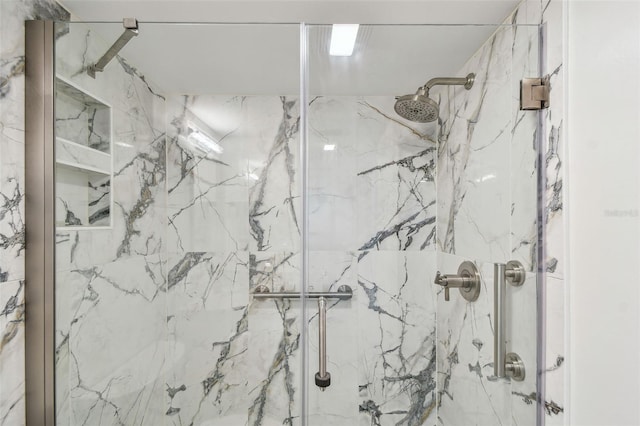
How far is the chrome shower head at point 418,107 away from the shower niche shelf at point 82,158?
936 mm

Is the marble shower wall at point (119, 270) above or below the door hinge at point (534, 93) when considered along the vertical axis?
below

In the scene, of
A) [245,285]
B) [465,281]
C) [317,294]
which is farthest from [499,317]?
[245,285]

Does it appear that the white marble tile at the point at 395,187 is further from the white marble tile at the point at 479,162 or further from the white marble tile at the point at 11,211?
the white marble tile at the point at 11,211

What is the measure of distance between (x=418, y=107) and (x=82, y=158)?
1072mm

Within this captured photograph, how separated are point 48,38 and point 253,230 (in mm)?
837

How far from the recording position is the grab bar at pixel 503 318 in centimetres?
102

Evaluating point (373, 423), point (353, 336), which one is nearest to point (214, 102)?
point (353, 336)

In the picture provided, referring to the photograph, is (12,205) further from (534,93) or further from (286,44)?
(534,93)

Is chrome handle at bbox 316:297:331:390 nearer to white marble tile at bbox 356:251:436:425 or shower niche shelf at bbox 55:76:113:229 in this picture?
white marble tile at bbox 356:251:436:425

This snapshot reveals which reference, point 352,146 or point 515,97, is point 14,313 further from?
point 515,97

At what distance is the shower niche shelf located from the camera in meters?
1.03

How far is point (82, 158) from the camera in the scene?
106cm

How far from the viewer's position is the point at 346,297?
105 centimetres

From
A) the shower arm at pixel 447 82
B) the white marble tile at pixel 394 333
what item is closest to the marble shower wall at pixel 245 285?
the white marble tile at pixel 394 333
